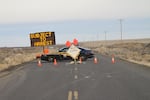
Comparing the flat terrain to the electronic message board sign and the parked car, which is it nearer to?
the electronic message board sign

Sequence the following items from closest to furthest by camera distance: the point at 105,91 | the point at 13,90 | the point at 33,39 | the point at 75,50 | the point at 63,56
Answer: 1. the point at 105,91
2. the point at 13,90
3. the point at 75,50
4. the point at 63,56
5. the point at 33,39

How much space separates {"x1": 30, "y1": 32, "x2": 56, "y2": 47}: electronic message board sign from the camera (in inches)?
1889

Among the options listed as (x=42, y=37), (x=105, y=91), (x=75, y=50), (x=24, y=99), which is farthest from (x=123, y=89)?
(x=42, y=37)

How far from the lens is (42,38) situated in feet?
158

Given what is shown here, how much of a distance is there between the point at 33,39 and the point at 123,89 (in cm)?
3456

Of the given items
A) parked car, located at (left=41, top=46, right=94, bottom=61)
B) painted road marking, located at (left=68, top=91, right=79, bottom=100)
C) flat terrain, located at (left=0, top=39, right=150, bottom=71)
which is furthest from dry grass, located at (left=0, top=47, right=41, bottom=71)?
painted road marking, located at (left=68, top=91, right=79, bottom=100)

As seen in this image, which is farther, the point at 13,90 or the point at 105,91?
the point at 13,90

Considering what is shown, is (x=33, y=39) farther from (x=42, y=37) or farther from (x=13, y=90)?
(x=13, y=90)

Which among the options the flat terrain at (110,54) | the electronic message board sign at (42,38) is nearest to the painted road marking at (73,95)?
the flat terrain at (110,54)

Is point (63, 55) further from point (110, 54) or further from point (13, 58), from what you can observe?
point (110, 54)

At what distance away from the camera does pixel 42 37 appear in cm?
4809

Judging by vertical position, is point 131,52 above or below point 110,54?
below

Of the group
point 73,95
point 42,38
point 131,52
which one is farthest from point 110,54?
point 73,95

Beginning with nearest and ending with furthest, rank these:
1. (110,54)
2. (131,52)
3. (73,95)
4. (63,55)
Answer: (73,95) < (63,55) < (110,54) < (131,52)
